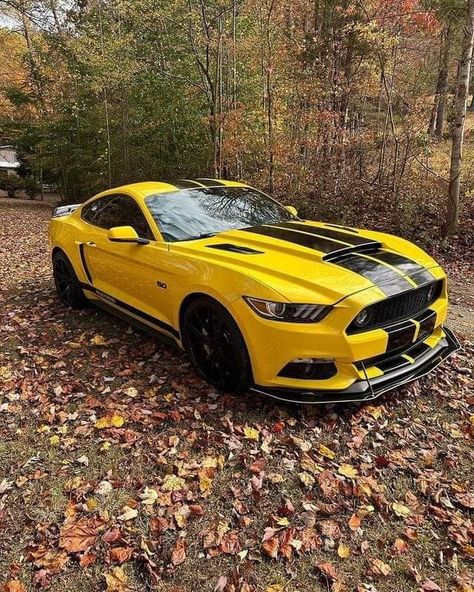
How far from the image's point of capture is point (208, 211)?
4121 millimetres

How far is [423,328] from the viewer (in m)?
3.23

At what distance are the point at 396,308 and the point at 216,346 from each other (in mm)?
1270

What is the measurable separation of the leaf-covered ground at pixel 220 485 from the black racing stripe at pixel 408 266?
87cm

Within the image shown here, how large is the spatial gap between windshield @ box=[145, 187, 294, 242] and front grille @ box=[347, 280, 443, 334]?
1.58m

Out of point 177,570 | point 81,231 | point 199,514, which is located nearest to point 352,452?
point 199,514

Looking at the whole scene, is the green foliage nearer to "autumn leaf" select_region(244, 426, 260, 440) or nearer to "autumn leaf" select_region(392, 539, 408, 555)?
"autumn leaf" select_region(244, 426, 260, 440)

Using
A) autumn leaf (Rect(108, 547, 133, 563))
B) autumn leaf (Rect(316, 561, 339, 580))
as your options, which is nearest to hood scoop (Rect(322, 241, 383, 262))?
autumn leaf (Rect(316, 561, 339, 580))

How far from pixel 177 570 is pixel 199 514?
34 cm

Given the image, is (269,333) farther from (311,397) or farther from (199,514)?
(199,514)

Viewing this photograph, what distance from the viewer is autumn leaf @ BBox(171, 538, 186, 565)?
2.16 meters

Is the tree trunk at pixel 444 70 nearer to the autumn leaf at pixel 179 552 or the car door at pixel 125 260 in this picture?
the car door at pixel 125 260

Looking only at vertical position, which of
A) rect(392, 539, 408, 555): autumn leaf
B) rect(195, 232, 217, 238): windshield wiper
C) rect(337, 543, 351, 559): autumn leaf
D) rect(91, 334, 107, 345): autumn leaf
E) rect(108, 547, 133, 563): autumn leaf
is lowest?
rect(392, 539, 408, 555): autumn leaf

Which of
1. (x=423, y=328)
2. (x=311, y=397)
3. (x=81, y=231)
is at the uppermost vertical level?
(x=81, y=231)

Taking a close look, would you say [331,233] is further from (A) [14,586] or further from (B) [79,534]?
(A) [14,586]
